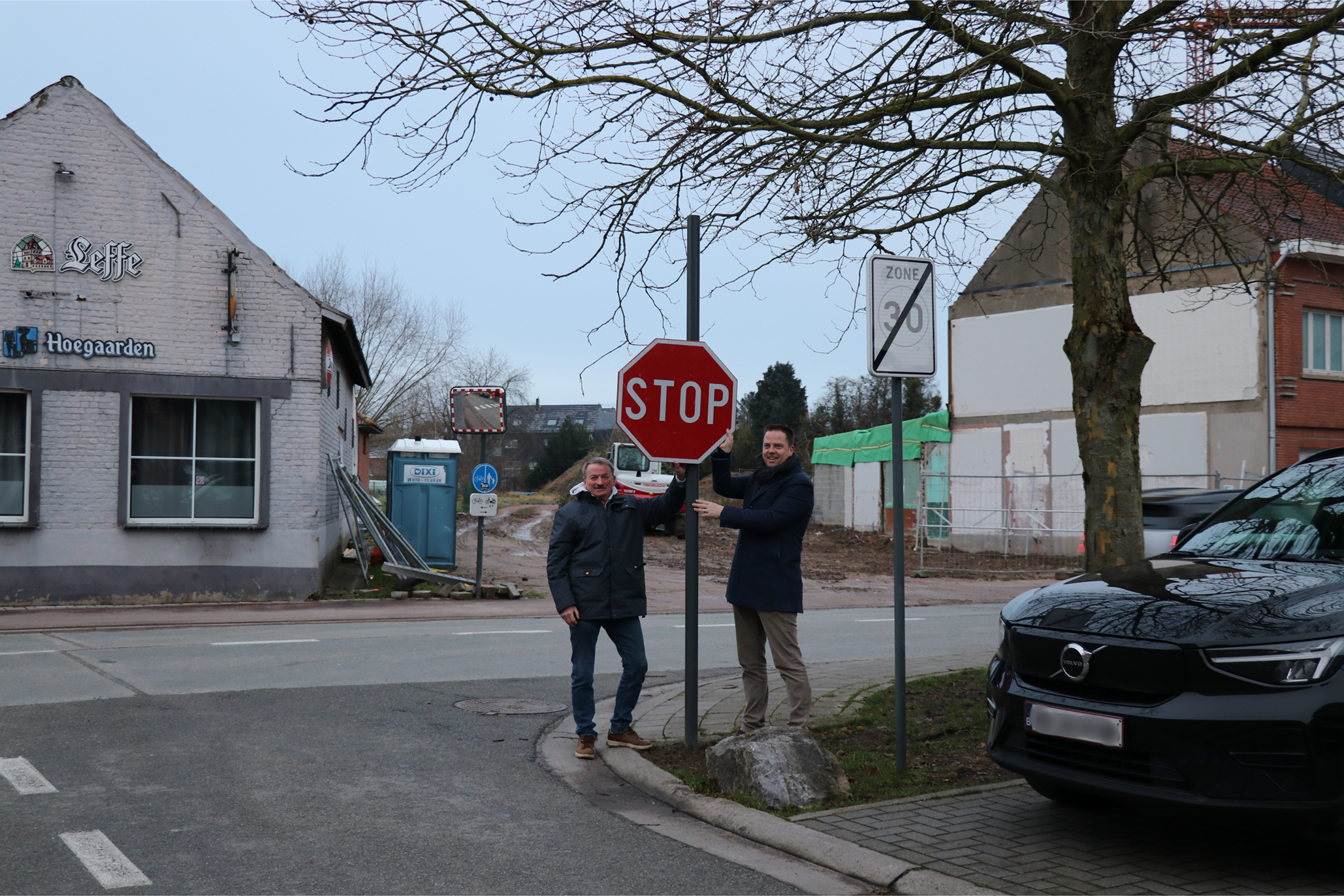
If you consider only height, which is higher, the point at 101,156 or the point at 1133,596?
the point at 101,156

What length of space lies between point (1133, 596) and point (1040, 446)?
2529 centimetres

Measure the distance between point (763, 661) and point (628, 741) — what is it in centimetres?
93

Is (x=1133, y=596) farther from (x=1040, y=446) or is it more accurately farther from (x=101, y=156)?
(x=1040, y=446)

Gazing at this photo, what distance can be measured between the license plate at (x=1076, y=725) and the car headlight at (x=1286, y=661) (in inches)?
17.6

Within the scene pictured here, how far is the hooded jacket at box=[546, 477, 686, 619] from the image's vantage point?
20.5ft

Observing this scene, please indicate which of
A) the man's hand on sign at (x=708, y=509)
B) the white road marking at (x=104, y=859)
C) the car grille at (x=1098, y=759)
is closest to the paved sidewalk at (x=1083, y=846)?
the car grille at (x=1098, y=759)

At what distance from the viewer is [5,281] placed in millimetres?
14469

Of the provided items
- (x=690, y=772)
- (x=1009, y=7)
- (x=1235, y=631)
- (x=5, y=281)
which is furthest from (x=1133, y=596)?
(x=5, y=281)

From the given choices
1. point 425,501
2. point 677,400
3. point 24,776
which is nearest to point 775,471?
point 677,400

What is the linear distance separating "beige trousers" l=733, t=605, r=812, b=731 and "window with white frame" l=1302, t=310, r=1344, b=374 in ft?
72.0

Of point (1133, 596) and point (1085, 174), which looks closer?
point (1133, 596)

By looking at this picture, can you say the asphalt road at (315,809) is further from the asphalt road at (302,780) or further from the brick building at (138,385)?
the brick building at (138,385)

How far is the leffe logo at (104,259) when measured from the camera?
14734 millimetres

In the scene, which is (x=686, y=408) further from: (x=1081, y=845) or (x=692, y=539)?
(x=1081, y=845)
